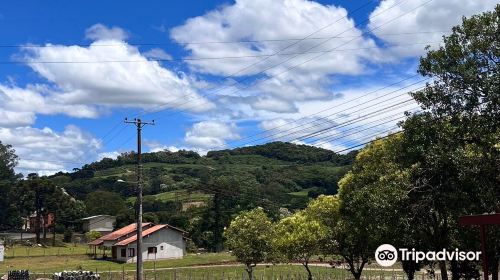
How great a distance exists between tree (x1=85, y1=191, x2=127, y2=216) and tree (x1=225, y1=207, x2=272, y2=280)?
91.7 metres

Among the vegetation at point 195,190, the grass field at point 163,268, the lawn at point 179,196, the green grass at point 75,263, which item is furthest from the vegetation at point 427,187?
the lawn at point 179,196

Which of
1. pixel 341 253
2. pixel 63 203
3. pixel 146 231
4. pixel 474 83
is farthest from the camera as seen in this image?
pixel 63 203

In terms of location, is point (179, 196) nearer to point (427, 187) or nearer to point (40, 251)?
point (40, 251)

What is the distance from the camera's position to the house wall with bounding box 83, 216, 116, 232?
114m

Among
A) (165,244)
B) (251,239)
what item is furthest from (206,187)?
(251,239)

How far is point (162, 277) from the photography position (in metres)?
48.2

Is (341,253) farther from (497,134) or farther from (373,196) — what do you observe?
(497,134)

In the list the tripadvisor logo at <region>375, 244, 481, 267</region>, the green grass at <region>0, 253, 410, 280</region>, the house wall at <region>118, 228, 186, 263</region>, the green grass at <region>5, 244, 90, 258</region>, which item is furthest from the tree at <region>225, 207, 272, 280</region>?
the green grass at <region>5, 244, 90, 258</region>

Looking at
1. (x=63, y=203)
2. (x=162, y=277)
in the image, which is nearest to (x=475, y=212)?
(x=162, y=277)

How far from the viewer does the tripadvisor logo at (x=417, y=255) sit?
77.7 feet

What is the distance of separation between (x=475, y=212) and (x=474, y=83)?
5.51 meters

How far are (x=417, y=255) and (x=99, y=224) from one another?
97.4m

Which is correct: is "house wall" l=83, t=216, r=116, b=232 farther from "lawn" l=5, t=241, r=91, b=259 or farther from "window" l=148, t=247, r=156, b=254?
"window" l=148, t=247, r=156, b=254

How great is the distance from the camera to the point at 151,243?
72375mm
